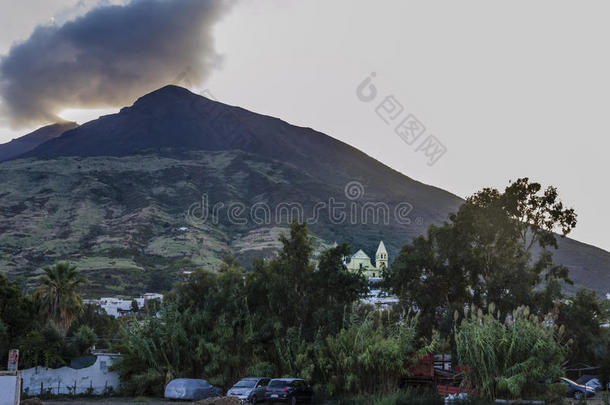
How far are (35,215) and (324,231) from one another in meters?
93.3

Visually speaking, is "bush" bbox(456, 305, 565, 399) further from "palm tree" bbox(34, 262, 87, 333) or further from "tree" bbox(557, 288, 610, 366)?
"palm tree" bbox(34, 262, 87, 333)

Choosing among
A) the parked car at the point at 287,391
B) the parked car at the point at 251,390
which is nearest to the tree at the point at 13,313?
the parked car at the point at 251,390

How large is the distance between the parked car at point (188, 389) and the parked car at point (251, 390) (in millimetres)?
2406

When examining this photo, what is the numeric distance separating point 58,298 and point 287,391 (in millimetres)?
24401

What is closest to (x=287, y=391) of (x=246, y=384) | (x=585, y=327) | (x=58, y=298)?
Result: (x=246, y=384)

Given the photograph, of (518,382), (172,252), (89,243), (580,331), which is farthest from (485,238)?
(89,243)

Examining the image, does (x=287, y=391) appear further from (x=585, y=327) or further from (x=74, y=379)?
(x=585, y=327)

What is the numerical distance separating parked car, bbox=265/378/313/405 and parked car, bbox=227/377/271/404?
37cm

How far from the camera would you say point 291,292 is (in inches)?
1275

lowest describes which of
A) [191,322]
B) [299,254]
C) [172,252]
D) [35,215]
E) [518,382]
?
[518,382]

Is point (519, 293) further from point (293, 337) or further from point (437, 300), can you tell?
point (293, 337)

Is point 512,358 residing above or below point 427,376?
above

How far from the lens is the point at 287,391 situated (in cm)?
2441

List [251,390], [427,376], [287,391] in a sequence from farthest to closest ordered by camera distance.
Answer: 1. [427,376]
2. [251,390]
3. [287,391]
